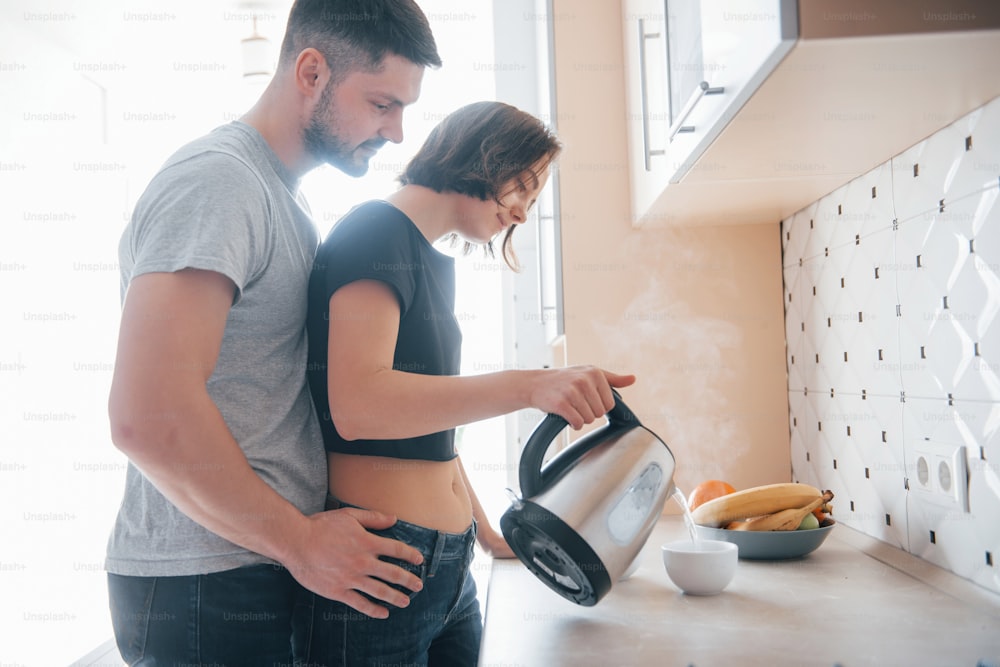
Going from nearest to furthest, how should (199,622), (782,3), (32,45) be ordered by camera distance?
(782,3), (199,622), (32,45)

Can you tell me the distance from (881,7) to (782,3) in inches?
3.1

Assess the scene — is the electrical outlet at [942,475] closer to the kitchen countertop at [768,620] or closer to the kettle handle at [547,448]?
the kitchen countertop at [768,620]

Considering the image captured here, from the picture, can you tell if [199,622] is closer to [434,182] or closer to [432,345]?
[432,345]

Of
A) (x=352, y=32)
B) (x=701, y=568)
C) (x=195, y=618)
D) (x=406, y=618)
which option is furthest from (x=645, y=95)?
(x=195, y=618)

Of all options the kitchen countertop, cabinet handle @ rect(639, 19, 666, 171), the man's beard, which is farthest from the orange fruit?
the man's beard

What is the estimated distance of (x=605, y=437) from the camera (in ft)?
2.69

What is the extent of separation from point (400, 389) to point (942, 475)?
70cm

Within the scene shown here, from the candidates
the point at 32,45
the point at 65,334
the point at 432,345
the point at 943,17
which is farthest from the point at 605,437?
the point at 32,45

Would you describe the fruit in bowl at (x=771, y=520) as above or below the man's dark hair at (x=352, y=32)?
below

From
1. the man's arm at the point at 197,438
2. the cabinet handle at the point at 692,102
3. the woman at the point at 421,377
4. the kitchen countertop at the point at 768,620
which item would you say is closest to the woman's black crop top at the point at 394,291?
the woman at the point at 421,377

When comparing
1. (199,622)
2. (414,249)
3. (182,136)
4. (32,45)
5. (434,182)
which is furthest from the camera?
(182,136)

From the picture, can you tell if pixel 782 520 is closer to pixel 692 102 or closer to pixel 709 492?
pixel 709 492

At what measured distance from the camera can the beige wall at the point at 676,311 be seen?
5.03ft

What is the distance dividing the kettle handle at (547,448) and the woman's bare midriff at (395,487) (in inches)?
5.6
